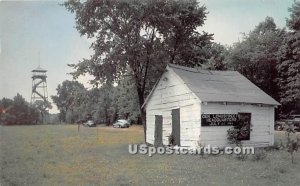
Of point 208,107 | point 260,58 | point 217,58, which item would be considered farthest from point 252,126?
point 217,58

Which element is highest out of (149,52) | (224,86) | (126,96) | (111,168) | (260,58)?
(149,52)

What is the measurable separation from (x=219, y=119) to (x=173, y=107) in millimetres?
2022

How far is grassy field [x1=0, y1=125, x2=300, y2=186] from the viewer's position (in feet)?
27.1

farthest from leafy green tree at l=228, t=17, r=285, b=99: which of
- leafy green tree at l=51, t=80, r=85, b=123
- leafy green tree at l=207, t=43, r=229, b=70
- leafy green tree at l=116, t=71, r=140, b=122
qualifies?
leafy green tree at l=51, t=80, r=85, b=123

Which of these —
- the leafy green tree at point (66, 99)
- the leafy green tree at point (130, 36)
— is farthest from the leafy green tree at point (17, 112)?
the leafy green tree at point (130, 36)

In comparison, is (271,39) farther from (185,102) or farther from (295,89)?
(185,102)

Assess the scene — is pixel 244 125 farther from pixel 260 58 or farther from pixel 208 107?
pixel 260 58

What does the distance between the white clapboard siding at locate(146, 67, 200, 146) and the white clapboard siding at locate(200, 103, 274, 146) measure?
14.7 inches

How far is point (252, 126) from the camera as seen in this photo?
14859 mm

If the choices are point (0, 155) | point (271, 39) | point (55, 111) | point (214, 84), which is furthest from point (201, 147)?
point (0, 155)

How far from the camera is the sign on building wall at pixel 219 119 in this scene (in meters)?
13.4

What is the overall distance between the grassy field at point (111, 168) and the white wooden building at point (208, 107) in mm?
1904

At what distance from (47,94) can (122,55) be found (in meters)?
6.14

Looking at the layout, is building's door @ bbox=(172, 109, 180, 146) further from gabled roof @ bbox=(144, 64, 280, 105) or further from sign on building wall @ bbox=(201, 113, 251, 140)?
sign on building wall @ bbox=(201, 113, 251, 140)
